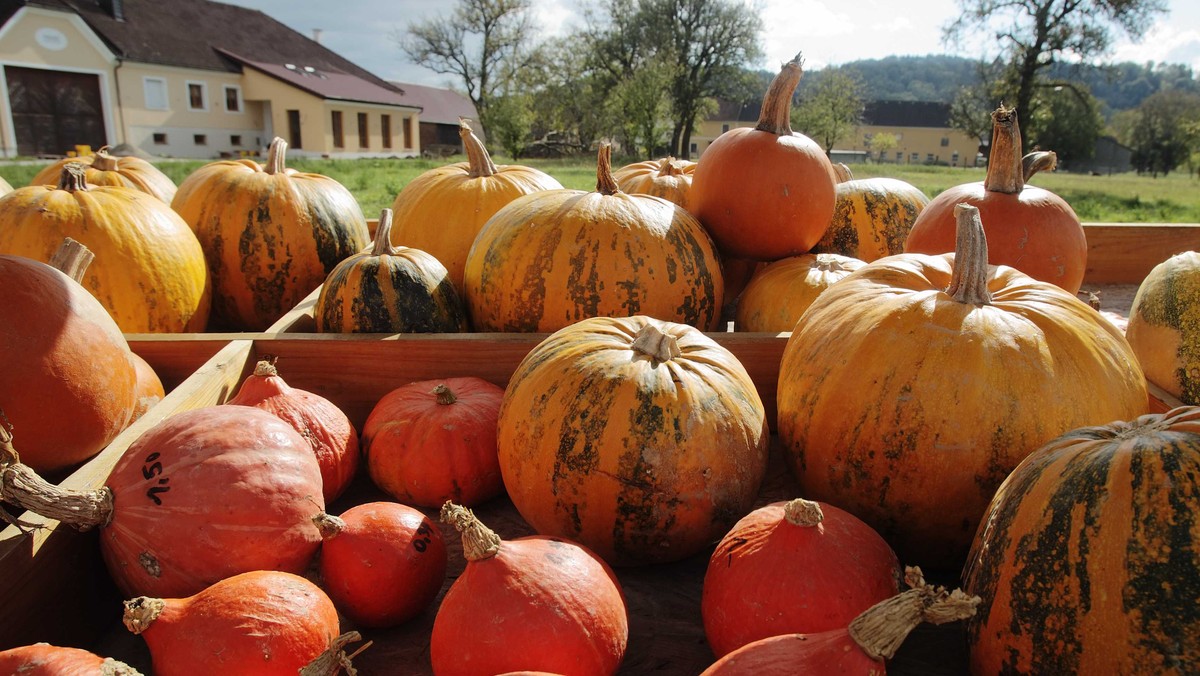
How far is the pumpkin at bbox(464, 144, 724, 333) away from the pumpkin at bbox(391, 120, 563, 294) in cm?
60

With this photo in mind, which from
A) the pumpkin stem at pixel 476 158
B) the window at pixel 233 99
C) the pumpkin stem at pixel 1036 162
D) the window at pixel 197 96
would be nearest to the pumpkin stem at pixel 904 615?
the pumpkin stem at pixel 1036 162

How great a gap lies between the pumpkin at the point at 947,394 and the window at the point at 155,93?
126 feet

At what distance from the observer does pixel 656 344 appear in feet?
6.15

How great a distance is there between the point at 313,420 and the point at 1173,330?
2.61 meters

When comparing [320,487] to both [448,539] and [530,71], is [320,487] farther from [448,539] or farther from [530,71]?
[530,71]

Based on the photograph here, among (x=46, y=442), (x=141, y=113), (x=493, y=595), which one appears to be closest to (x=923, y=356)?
(x=493, y=595)

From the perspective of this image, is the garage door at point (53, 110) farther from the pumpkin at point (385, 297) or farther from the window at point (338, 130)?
the pumpkin at point (385, 297)

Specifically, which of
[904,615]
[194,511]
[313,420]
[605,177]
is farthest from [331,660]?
[605,177]

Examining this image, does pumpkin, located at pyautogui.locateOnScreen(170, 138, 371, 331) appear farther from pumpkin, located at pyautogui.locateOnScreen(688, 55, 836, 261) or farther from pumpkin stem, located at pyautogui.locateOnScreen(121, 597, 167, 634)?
pumpkin stem, located at pyautogui.locateOnScreen(121, 597, 167, 634)

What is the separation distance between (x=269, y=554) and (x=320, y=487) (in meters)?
0.21

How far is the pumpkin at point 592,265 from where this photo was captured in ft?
8.23

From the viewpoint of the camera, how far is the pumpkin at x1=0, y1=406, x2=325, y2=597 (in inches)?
59.3

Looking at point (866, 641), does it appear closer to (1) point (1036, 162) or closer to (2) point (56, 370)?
(2) point (56, 370)

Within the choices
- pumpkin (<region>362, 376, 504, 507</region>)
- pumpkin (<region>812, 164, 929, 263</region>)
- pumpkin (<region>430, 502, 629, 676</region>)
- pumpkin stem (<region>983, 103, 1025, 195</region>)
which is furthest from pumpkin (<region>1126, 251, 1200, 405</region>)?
pumpkin (<region>362, 376, 504, 507</region>)
